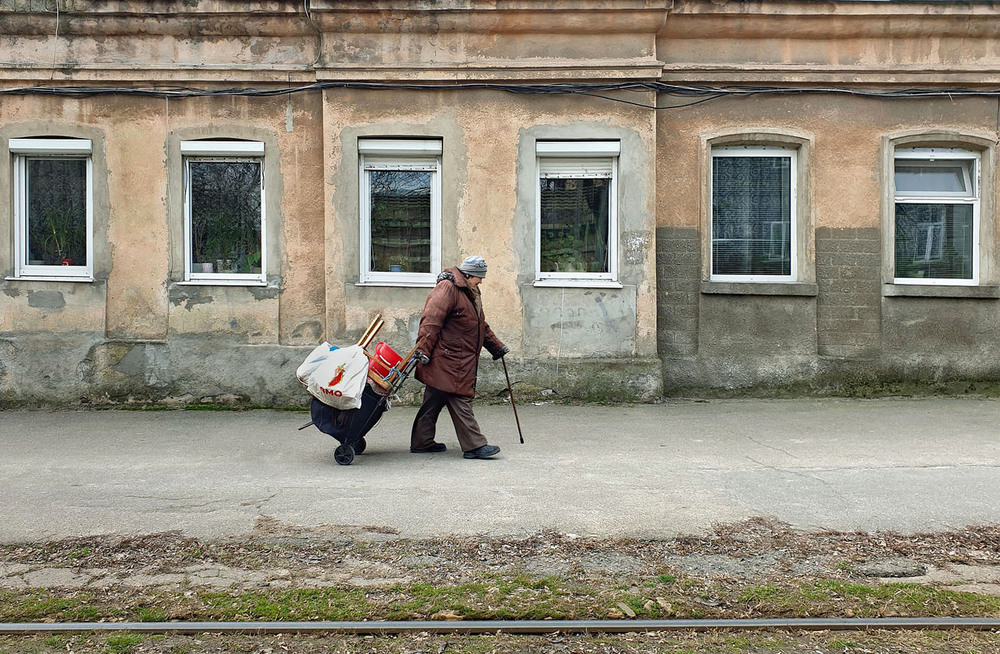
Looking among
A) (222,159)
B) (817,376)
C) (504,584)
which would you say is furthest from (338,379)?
(817,376)

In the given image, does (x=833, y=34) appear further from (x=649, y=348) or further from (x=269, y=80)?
(x=269, y=80)

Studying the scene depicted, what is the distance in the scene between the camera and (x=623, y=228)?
34.0 feet

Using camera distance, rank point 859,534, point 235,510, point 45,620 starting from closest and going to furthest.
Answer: point 45,620 < point 859,534 < point 235,510

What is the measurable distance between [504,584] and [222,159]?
26.3 feet

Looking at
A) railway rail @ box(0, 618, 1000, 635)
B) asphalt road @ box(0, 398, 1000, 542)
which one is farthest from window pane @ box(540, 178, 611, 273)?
railway rail @ box(0, 618, 1000, 635)

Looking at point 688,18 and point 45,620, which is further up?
point 688,18

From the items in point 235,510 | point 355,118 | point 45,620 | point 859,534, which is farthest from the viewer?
point 355,118

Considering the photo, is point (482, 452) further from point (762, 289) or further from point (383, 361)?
point (762, 289)

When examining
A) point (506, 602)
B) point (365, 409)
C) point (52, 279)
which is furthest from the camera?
point (52, 279)

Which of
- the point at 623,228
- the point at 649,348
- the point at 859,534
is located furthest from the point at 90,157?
the point at 859,534

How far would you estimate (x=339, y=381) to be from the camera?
6797 mm

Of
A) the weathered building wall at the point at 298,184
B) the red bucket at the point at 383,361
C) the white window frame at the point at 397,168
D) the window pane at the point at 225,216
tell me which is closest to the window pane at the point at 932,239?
the weathered building wall at the point at 298,184

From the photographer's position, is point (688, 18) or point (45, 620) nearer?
point (45, 620)

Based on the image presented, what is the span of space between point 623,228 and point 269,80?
187 inches
